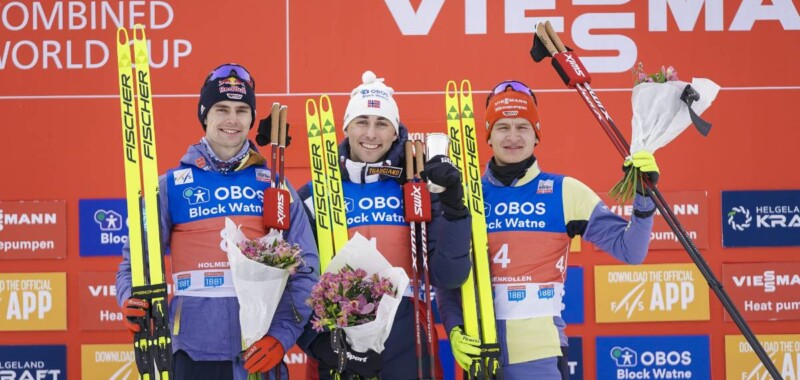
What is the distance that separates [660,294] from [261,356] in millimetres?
2448

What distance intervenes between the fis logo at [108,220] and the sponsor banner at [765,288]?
10.1ft

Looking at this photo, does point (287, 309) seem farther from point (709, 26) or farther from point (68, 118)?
point (709, 26)

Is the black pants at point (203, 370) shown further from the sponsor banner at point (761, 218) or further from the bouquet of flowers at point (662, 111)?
the sponsor banner at point (761, 218)

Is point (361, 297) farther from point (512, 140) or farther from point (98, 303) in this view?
point (98, 303)

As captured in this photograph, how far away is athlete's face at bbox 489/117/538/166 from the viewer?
3.66 meters

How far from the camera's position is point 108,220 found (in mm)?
4992

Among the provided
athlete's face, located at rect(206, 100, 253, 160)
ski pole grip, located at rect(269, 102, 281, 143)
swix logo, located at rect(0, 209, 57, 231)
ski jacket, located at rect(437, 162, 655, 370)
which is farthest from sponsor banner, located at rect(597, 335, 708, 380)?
swix logo, located at rect(0, 209, 57, 231)

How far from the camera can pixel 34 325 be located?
4984mm

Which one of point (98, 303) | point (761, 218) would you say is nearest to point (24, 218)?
point (98, 303)

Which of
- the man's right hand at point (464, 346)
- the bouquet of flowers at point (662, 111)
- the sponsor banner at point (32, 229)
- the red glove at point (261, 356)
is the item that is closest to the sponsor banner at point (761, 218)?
the bouquet of flowers at point (662, 111)

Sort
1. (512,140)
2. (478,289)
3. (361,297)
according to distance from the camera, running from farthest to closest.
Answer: (512,140) < (478,289) < (361,297)

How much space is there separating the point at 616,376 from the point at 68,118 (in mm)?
3081

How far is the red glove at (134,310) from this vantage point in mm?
3355

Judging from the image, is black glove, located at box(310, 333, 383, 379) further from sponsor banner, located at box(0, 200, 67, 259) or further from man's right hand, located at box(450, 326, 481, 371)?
sponsor banner, located at box(0, 200, 67, 259)
